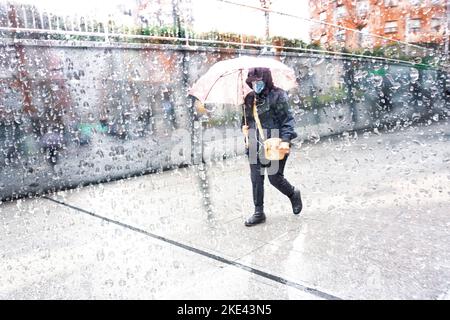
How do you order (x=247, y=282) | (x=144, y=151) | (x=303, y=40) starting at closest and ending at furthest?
(x=247, y=282), (x=144, y=151), (x=303, y=40)

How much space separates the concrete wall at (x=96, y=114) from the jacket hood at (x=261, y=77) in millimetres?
3328

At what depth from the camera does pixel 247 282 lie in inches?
98.5

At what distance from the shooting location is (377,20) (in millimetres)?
12641

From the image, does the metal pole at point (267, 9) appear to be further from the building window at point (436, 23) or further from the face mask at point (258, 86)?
the building window at point (436, 23)

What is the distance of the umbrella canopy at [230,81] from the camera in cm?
345

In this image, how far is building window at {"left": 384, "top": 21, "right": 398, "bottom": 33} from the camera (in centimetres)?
1304

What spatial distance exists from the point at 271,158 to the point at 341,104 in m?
9.17

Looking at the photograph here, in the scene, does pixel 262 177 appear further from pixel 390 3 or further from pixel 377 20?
pixel 390 3

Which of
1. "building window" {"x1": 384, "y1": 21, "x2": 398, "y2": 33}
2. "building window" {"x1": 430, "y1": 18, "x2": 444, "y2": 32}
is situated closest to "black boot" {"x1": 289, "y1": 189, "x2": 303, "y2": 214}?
"building window" {"x1": 384, "y1": 21, "x2": 398, "y2": 33}

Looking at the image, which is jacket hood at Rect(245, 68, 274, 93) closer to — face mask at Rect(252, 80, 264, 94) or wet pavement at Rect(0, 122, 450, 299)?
face mask at Rect(252, 80, 264, 94)

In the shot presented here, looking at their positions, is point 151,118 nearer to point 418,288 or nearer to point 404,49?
point 418,288
